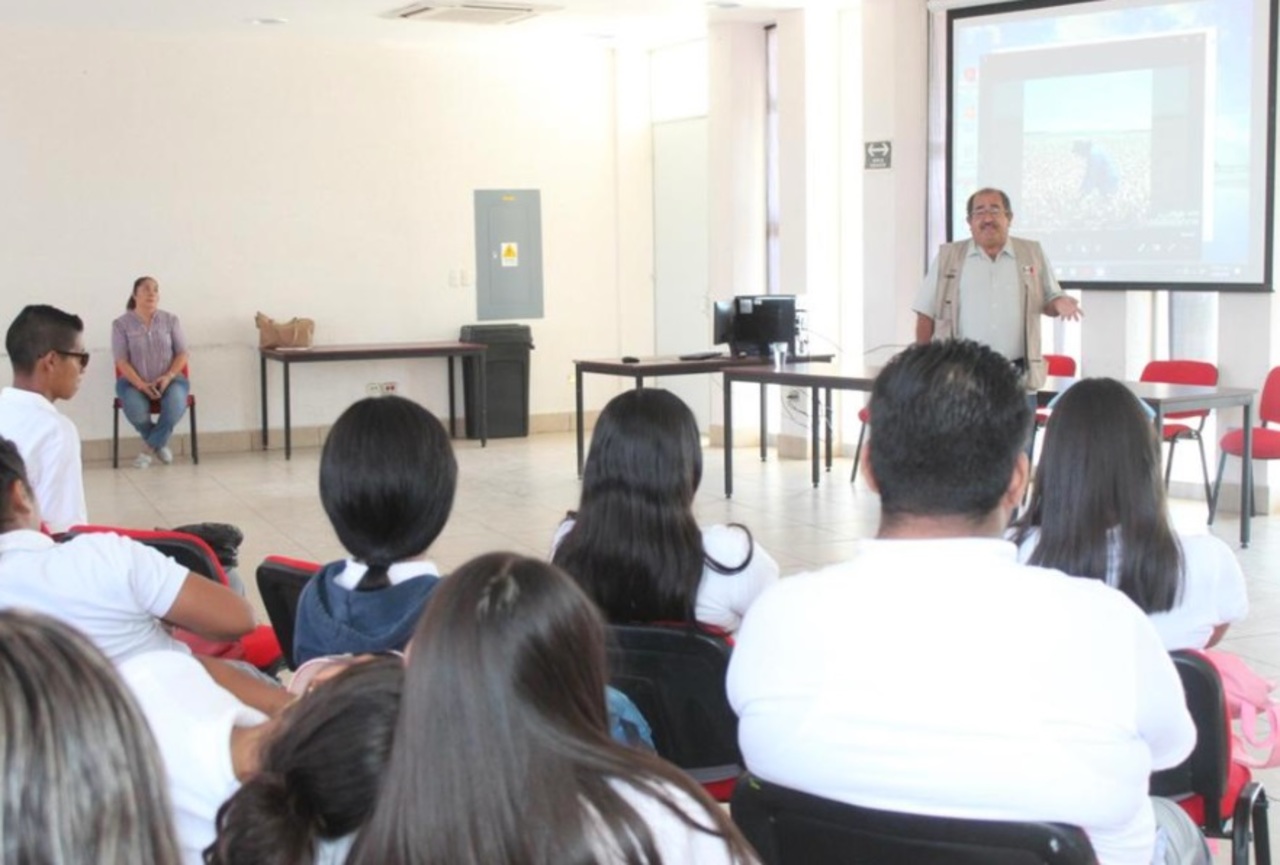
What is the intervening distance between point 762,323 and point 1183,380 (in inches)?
105

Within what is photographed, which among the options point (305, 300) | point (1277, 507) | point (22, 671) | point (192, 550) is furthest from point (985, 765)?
point (305, 300)

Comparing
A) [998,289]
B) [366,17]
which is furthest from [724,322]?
[366,17]

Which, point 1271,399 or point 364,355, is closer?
point 1271,399

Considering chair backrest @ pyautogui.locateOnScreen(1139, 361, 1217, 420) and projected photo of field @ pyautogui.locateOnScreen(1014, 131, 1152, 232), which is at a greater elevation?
projected photo of field @ pyautogui.locateOnScreen(1014, 131, 1152, 232)

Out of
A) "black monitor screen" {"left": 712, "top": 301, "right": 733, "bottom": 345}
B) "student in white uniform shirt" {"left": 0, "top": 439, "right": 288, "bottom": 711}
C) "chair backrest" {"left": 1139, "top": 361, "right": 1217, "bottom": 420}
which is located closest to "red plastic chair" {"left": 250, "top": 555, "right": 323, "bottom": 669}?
"student in white uniform shirt" {"left": 0, "top": 439, "right": 288, "bottom": 711}

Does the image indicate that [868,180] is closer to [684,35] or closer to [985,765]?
[684,35]

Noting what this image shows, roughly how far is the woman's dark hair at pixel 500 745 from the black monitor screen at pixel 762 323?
26.5 ft

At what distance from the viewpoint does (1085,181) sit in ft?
27.0

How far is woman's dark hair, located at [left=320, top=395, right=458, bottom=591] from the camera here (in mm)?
2518

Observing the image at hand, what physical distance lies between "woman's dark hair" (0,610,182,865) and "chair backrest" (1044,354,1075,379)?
7602mm

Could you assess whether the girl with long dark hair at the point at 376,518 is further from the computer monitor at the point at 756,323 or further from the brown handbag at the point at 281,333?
the brown handbag at the point at 281,333

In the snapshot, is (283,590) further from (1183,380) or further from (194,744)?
(1183,380)

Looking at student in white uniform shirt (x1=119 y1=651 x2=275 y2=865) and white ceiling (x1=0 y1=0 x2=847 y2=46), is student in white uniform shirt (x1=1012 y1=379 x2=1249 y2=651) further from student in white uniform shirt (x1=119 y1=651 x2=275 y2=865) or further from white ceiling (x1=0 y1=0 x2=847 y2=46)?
white ceiling (x1=0 y1=0 x2=847 y2=46)

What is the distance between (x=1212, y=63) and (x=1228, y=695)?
19.2ft
